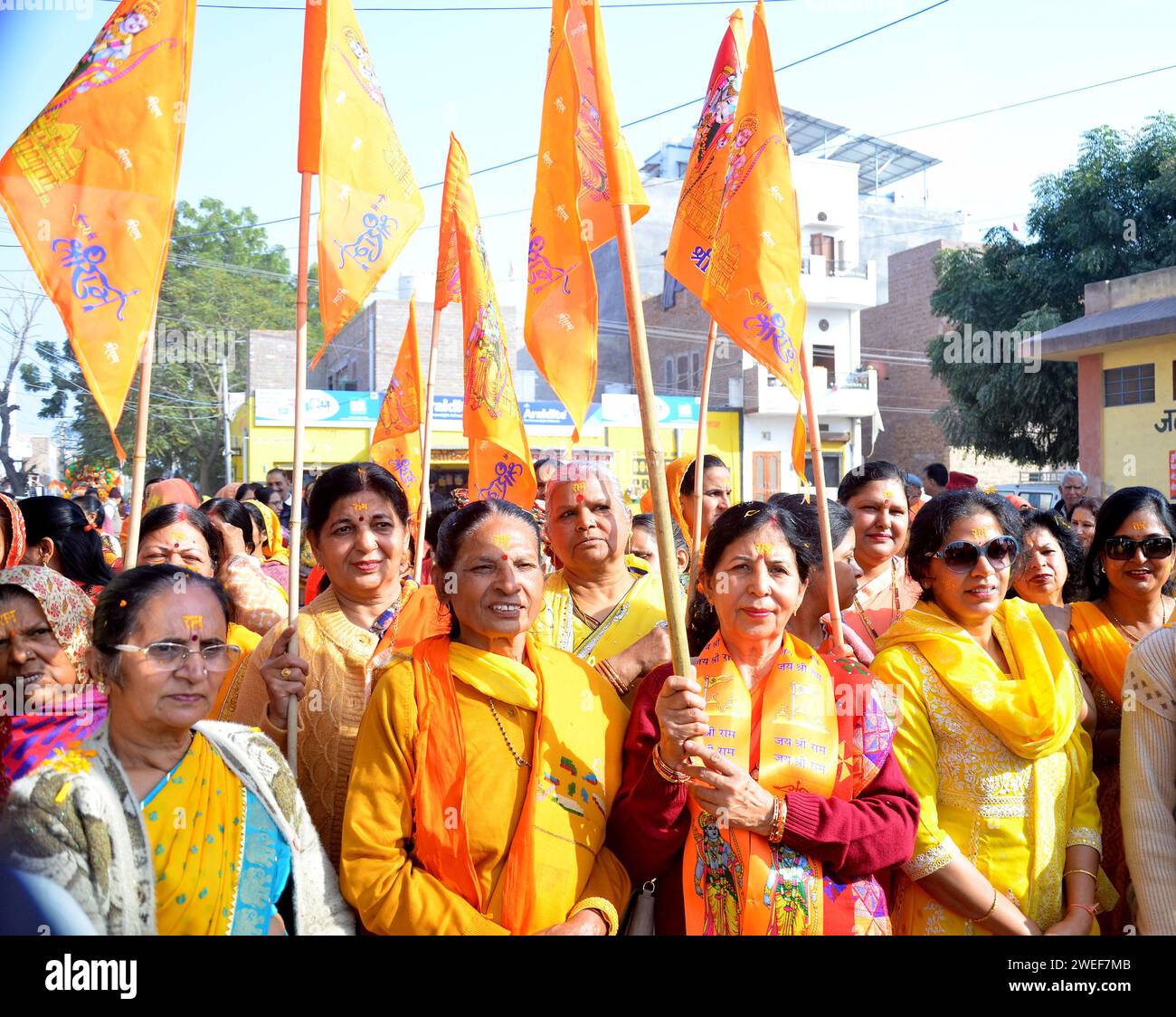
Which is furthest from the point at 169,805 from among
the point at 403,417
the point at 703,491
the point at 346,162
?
the point at 403,417

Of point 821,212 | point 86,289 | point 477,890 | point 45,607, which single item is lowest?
point 477,890

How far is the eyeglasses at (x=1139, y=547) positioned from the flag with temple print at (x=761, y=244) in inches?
45.5

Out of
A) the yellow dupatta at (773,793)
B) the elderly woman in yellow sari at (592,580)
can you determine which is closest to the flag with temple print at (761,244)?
the elderly woman in yellow sari at (592,580)

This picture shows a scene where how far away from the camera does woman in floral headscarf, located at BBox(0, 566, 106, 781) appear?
259cm

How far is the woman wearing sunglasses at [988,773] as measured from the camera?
2.51 meters

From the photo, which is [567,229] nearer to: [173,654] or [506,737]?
[506,737]

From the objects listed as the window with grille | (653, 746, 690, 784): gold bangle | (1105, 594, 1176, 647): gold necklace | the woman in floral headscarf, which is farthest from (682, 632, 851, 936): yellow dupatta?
the window with grille

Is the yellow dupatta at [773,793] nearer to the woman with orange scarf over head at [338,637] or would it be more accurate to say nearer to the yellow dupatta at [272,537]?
the woman with orange scarf over head at [338,637]

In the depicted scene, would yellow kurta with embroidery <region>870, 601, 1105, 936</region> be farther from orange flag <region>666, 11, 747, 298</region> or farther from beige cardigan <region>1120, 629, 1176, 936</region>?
orange flag <region>666, 11, 747, 298</region>

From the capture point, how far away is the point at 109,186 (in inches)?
112

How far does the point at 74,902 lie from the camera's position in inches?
76.1
